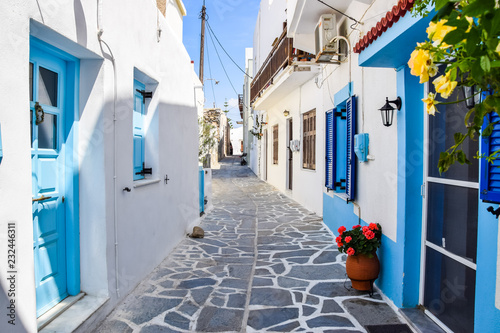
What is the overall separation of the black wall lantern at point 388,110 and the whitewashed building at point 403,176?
0.9 inches

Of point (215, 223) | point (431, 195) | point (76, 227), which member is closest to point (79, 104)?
point (76, 227)

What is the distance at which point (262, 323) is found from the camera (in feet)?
11.8

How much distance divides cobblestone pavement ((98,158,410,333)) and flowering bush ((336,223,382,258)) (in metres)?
0.57

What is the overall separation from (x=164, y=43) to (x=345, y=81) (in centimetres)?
A: 321

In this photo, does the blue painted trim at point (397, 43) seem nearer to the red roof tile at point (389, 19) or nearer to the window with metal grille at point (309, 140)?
the red roof tile at point (389, 19)

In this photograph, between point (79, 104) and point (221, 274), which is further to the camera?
point (221, 274)

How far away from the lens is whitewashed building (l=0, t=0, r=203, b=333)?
7.54ft

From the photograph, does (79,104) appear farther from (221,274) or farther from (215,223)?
(215,223)

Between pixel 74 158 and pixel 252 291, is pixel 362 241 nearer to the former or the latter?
pixel 252 291

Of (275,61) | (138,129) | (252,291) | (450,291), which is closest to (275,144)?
(275,61)

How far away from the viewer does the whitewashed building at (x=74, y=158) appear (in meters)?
2.30

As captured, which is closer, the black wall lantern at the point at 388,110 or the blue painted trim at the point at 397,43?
the blue painted trim at the point at 397,43

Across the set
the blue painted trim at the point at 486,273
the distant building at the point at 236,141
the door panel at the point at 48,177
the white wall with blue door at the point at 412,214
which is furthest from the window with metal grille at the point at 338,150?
the distant building at the point at 236,141

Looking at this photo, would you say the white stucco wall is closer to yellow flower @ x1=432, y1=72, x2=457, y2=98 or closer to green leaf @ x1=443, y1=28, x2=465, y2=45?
yellow flower @ x1=432, y1=72, x2=457, y2=98
